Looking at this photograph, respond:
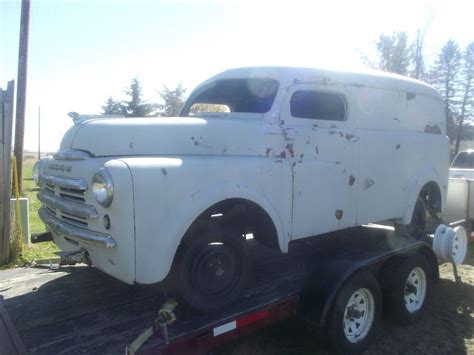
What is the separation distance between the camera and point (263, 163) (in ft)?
10.3

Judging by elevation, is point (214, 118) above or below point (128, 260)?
above

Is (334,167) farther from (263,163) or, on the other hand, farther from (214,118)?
(214,118)

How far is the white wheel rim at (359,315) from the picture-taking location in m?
3.43

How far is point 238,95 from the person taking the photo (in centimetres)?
407

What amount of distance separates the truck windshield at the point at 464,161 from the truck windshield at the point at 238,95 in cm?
730

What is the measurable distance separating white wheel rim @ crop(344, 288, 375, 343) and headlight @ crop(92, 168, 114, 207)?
2099 millimetres

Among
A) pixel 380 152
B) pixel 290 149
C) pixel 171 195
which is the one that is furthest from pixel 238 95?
pixel 171 195

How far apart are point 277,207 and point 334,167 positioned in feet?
2.66

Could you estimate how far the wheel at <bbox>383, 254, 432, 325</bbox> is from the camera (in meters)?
3.90

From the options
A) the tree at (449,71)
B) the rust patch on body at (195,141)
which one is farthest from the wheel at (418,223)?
the tree at (449,71)

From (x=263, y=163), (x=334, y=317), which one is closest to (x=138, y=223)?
(x=263, y=163)

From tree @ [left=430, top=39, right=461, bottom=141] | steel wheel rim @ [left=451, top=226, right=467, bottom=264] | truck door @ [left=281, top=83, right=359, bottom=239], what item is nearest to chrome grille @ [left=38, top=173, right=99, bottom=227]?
truck door @ [left=281, top=83, right=359, bottom=239]

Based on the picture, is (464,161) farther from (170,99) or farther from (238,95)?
(170,99)

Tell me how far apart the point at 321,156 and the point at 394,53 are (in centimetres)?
2516
